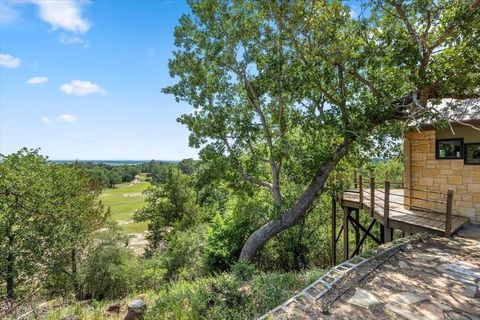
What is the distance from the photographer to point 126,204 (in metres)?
52.4

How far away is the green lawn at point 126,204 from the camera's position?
40.5 meters

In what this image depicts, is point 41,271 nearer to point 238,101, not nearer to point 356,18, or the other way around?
point 238,101

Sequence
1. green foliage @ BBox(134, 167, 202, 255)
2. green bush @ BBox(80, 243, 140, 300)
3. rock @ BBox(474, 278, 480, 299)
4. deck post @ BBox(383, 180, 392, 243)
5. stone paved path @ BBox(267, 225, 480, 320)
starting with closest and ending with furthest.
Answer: stone paved path @ BBox(267, 225, 480, 320) → rock @ BBox(474, 278, 480, 299) → deck post @ BBox(383, 180, 392, 243) → green bush @ BBox(80, 243, 140, 300) → green foliage @ BBox(134, 167, 202, 255)

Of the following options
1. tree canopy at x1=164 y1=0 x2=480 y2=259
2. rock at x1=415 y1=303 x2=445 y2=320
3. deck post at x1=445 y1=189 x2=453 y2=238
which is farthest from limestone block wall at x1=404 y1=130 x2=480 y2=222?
rock at x1=415 y1=303 x2=445 y2=320

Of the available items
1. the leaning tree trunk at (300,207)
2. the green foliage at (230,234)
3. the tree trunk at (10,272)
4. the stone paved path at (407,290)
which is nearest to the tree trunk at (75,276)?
the tree trunk at (10,272)

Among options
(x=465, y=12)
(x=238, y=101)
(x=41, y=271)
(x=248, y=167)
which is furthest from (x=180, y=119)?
(x=41, y=271)

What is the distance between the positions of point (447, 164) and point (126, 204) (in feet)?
171

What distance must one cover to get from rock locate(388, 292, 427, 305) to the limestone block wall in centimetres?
574

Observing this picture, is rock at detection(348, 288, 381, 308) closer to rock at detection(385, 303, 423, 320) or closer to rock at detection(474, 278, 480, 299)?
rock at detection(385, 303, 423, 320)

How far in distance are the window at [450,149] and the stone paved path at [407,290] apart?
366cm

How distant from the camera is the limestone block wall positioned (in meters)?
8.20

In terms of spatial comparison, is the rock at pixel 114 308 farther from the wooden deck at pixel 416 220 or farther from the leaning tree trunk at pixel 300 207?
the wooden deck at pixel 416 220

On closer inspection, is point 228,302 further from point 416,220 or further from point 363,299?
point 416,220

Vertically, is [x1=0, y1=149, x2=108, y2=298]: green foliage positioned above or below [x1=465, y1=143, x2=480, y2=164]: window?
below
